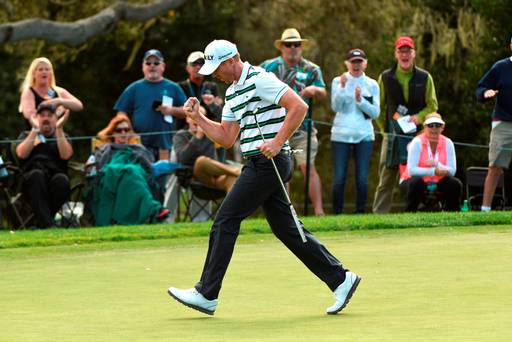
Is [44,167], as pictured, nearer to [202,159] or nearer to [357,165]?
[202,159]

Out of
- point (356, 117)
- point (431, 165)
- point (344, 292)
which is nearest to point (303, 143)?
point (356, 117)

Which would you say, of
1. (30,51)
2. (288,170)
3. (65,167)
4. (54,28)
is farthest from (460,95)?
(288,170)

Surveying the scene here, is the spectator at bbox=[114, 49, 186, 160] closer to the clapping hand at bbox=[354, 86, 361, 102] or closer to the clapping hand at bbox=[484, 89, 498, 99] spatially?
the clapping hand at bbox=[354, 86, 361, 102]

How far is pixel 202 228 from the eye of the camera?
15.1 m

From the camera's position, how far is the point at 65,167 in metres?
16.8

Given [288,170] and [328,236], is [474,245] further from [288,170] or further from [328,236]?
[288,170]

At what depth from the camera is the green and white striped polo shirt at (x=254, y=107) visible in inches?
366

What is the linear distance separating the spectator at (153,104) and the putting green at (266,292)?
12.7 ft

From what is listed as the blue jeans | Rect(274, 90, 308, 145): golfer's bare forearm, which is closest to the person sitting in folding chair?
the blue jeans

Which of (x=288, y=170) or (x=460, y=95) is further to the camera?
(x=460, y=95)

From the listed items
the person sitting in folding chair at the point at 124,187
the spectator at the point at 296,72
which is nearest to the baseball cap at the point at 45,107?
the person sitting in folding chair at the point at 124,187

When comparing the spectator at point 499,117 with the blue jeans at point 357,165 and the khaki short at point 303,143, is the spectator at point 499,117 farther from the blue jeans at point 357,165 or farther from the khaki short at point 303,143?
the khaki short at point 303,143

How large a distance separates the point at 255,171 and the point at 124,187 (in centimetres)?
716

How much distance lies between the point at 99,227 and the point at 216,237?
6.75 m
